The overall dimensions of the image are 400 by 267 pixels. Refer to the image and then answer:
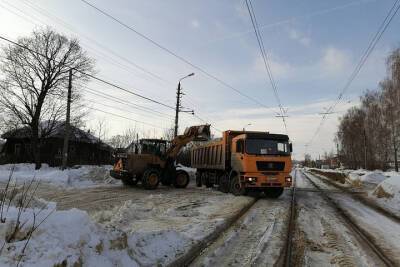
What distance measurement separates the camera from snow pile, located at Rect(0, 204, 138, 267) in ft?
15.0

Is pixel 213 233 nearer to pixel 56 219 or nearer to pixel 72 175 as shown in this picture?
pixel 56 219

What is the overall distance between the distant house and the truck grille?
29344 millimetres

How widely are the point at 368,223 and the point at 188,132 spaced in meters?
14.0

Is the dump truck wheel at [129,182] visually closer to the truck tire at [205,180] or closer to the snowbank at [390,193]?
the truck tire at [205,180]

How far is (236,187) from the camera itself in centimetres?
1830

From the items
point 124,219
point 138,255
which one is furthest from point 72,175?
point 138,255

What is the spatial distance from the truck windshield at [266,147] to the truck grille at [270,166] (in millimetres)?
429

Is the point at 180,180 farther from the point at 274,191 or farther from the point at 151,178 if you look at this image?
the point at 274,191

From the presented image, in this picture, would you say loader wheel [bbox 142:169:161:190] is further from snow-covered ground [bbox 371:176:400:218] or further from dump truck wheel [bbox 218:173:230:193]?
snow-covered ground [bbox 371:176:400:218]

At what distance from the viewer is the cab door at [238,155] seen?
17344 mm

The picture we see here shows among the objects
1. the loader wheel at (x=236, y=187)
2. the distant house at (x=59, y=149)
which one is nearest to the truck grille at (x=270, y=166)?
the loader wheel at (x=236, y=187)

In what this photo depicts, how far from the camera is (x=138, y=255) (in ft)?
20.5

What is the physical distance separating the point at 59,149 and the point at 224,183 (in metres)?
32.7

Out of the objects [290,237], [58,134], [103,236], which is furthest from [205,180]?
[58,134]
